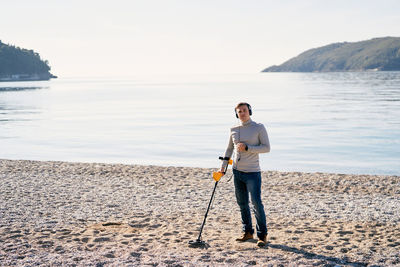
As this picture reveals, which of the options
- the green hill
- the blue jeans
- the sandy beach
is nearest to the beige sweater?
the blue jeans

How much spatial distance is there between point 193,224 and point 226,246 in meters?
1.48

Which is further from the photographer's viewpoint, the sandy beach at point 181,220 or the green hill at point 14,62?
the green hill at point 14,62

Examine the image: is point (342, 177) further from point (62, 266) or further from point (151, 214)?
point (62, 266)

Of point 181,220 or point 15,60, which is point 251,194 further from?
point 15,60

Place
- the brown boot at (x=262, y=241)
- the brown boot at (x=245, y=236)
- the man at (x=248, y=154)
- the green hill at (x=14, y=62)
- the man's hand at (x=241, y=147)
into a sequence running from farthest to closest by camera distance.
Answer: the green hill at (x=14, y=62) → the brown boot at (x=245, y=236) → the brown boot at (x=262, y=241) → the man at (x=248, y=154) → the man's hand at (x=241, y=147)

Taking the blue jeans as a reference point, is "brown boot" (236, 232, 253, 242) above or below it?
below

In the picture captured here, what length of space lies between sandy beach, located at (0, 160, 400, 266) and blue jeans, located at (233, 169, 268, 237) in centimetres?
33

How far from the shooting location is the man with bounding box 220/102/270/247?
6.18m

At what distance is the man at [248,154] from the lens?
618cm

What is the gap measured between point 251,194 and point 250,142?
2.44 feet

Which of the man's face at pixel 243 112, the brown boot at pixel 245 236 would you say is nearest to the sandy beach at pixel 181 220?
the brown boot at pixel 245 236

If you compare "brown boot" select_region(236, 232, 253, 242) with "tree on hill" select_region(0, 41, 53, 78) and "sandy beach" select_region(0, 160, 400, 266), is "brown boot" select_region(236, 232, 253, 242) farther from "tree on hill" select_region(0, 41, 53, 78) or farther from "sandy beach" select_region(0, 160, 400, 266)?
"tree on hill" select_region(0, 41, 53, 78)

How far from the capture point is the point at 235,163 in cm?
641

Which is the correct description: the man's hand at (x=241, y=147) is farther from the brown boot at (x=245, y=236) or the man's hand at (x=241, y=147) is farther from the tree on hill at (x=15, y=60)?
the tree on hill at (x=15, y=60)
